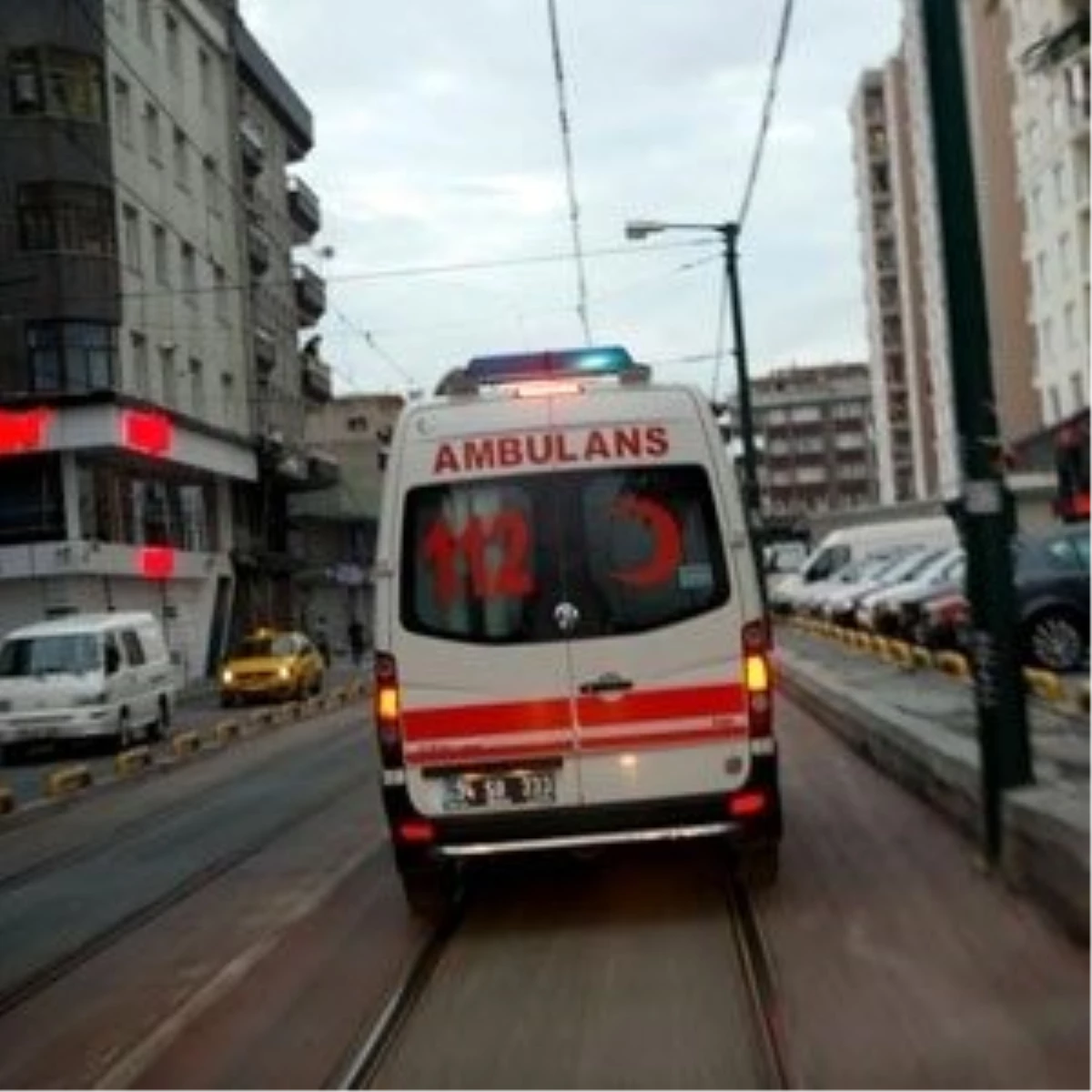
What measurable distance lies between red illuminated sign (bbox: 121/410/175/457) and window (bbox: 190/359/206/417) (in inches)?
255

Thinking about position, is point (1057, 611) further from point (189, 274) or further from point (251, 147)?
point (251, 147)

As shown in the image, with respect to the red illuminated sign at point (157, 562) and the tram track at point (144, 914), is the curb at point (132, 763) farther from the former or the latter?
the red illuminated sign at point (157, 562)

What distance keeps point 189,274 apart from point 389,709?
55.6 metres

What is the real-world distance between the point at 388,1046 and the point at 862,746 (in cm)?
1132

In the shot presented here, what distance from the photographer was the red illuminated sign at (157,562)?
185 feet

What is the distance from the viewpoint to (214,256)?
225ft

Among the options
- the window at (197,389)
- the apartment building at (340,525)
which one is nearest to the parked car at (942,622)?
the window at (197,389)

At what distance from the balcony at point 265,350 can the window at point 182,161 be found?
337 inches

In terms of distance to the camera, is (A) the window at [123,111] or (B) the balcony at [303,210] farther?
(B) the balcony at [303,210]

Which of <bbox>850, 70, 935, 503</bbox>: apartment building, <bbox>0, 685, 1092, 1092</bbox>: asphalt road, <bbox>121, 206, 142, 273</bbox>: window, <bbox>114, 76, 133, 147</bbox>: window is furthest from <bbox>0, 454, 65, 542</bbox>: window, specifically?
<bbox>850, 70, 935, 503</bbox>: apartment building

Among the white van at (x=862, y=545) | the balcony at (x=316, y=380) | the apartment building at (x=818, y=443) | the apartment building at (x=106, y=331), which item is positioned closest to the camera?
the white van at (x=862, y=545)

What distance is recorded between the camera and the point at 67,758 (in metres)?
32.7

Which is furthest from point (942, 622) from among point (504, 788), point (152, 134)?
point (152, 134)

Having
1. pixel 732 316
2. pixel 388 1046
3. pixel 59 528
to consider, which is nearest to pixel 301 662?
pixel 59 528
